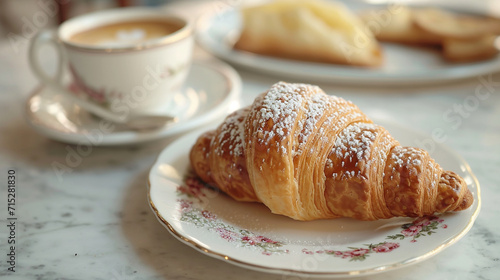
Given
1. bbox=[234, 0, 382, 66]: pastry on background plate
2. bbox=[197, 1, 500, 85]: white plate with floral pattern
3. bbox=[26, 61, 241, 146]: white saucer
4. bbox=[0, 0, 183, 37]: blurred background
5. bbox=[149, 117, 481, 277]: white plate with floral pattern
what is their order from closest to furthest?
1. bbox=[149, 117, 481, 277]: white plate with floral pattern
2. bbox=[26, 61, 241, 146]: white saucer
3. bbox=[197, 1, 500, 85]: white plate with floral pattern
4. bbox=[234, 0, 382, 66]: pastry on background plate
5. bbox=[0, 0, 183, 37]: blurred background

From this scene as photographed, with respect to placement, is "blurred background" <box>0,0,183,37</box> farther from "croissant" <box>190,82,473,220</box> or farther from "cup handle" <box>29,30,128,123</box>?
"croissant" <box>190,82,473,220</box>

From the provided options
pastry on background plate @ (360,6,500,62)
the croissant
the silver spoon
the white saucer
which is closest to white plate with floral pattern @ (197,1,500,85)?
pastry on background plate @ (360,6,500,62)

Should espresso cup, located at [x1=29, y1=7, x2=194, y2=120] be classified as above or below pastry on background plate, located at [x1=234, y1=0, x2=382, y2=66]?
below

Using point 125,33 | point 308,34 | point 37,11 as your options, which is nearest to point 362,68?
point 308,34

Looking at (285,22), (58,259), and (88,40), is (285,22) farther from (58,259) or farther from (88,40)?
(58,259)

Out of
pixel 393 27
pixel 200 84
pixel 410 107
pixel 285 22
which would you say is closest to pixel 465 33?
pixel 393 27

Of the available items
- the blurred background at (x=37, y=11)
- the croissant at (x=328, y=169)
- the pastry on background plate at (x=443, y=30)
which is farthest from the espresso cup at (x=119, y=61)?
the blurred background at (x=37, y=11)

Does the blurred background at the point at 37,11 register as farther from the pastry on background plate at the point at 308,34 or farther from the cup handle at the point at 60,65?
the cup handle at the point at 60,65
